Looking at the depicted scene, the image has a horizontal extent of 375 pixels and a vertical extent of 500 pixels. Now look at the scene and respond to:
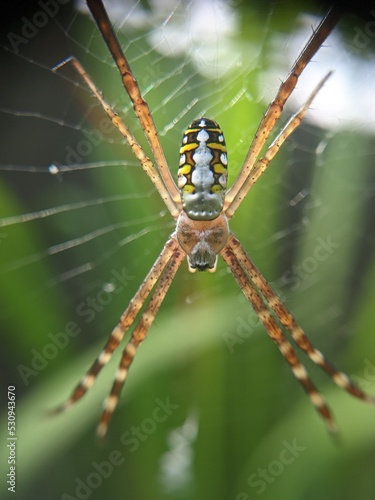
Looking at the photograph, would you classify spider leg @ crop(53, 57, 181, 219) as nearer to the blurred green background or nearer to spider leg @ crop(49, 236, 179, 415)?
→ spider leg @ crop(49, 236, 179, 415)

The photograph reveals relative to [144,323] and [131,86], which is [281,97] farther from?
[144,323]

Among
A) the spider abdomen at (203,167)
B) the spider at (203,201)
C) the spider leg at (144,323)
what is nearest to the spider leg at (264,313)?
the spider at (203,201)

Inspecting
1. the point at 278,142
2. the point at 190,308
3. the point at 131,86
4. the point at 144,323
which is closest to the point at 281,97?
the point at 278,142

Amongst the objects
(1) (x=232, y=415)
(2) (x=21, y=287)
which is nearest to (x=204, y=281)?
(1) (x=232, y=415)

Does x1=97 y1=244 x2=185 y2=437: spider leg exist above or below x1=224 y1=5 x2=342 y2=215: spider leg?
below

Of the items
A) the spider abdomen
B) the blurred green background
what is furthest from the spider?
the blurred green background

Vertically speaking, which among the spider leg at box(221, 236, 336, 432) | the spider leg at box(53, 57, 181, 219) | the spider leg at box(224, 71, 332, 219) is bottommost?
the spider leg at box(221, 236, 336, 432)

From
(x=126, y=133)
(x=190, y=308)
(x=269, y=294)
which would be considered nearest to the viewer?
(x=126, y=133)
